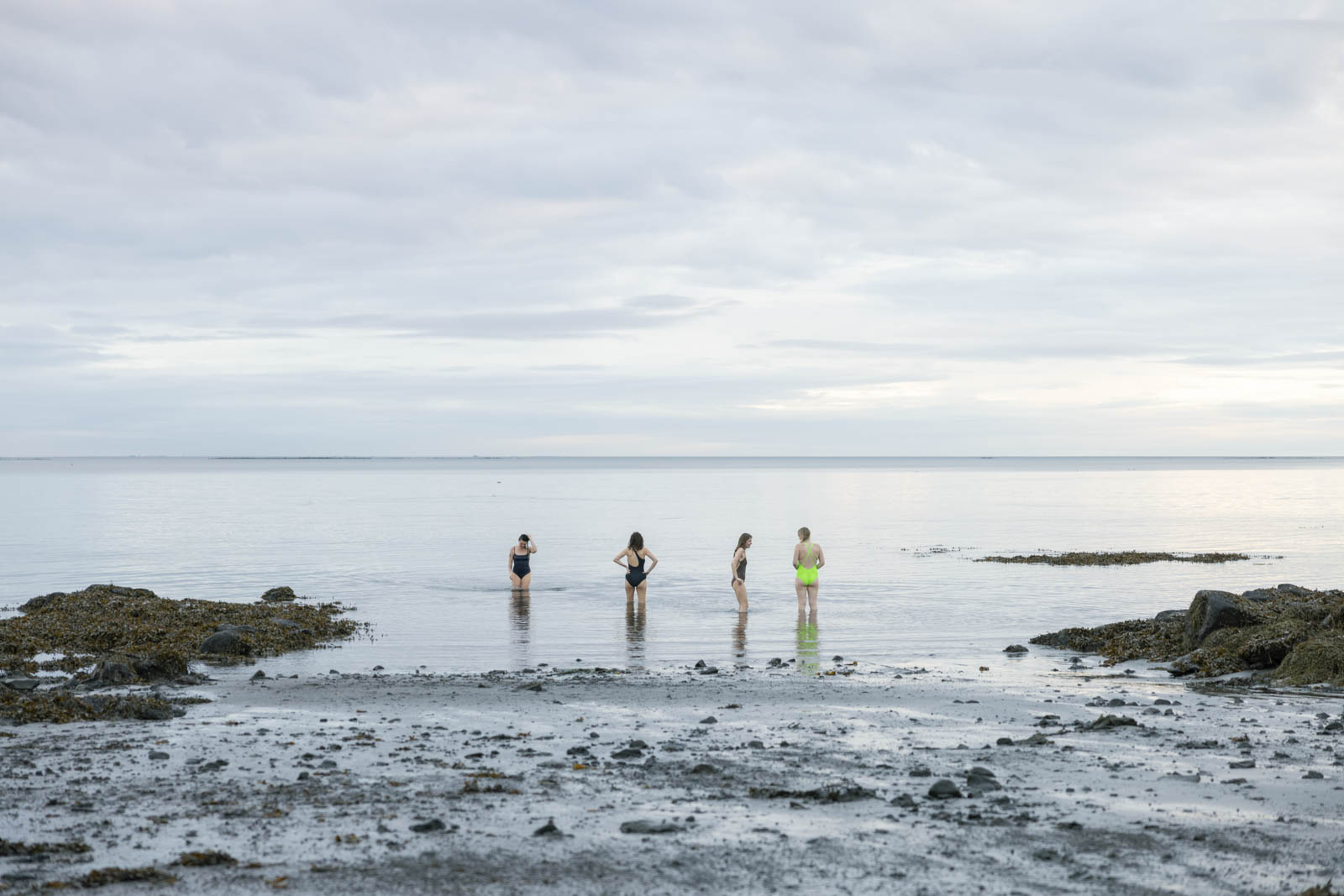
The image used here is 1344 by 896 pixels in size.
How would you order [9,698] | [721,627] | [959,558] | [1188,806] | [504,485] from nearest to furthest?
1. [1188,806]
2. [9,698]
3. [721,627]
4. [959,558]
5. [504,485]

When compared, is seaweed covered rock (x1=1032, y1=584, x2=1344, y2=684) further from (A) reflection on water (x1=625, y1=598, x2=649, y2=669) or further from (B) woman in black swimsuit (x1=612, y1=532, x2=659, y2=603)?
(B) woman in black swimsuit (x1=612, y1=532, x2=659, y2=603)

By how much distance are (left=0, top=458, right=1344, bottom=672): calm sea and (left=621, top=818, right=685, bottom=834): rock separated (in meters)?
11.4

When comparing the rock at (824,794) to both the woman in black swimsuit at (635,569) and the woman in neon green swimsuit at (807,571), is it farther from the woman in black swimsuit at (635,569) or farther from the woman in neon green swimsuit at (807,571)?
the woman in black swimsuit at (635,569)

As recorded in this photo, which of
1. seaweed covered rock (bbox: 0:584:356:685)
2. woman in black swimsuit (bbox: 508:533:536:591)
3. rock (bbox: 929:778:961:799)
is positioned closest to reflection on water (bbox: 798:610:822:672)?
rock (bbox: 929:778:961:799)

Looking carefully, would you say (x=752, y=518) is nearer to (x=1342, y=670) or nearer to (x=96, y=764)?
(x=1342, y=670)

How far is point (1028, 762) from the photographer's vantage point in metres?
12.0

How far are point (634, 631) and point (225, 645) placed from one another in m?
9.23

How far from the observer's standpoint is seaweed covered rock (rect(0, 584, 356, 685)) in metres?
19.2

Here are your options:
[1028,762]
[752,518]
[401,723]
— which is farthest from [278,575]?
[752,518]

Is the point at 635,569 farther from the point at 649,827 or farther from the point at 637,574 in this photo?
the point at 649,827

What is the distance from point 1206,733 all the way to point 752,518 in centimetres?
6217

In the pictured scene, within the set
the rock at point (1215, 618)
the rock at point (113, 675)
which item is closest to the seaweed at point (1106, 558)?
the rock at point (1215, 618)

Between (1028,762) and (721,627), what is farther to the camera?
(721,627)

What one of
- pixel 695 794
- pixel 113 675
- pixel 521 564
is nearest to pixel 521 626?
pixel 521 564
